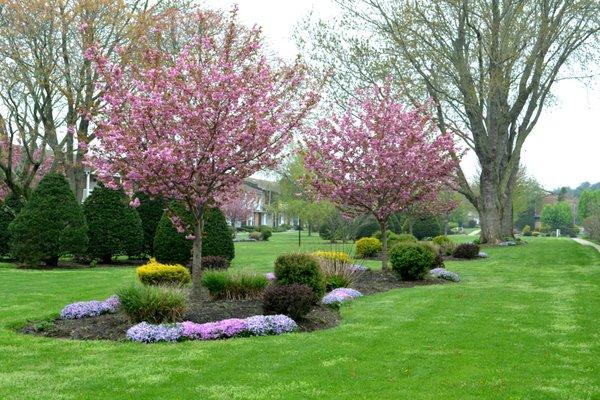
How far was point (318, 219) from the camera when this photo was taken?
52.5 m

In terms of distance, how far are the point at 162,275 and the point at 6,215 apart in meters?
13.1

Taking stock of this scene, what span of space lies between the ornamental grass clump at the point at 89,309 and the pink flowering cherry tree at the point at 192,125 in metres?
1.53

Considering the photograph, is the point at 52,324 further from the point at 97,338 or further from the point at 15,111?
the point at 15,111

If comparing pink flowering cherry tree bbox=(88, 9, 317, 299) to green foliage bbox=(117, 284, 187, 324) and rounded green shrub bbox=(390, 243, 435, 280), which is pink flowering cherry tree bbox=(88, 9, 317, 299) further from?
rounded green shrub bbox=(390, 243, 435, 280)

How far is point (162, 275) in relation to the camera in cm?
1439

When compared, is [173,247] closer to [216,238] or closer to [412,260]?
[216,238]

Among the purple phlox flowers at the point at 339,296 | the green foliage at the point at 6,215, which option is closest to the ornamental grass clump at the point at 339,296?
the purple phlox flowers at the point at 339,296

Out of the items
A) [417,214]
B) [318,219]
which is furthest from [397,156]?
[318,219]

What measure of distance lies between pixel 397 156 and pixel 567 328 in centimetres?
832

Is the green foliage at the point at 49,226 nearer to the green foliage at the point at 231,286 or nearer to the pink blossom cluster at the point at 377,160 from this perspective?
the pink blossom cluster at the point at 377,160

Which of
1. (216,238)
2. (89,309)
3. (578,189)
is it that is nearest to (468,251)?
(216,238)

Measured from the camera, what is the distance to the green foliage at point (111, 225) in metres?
22.9

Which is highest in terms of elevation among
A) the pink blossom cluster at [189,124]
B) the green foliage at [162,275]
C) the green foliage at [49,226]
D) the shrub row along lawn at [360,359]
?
the pink blossom cluster at [189,124]

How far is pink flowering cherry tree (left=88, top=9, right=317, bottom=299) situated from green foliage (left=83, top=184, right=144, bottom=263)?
1180 centimetres
